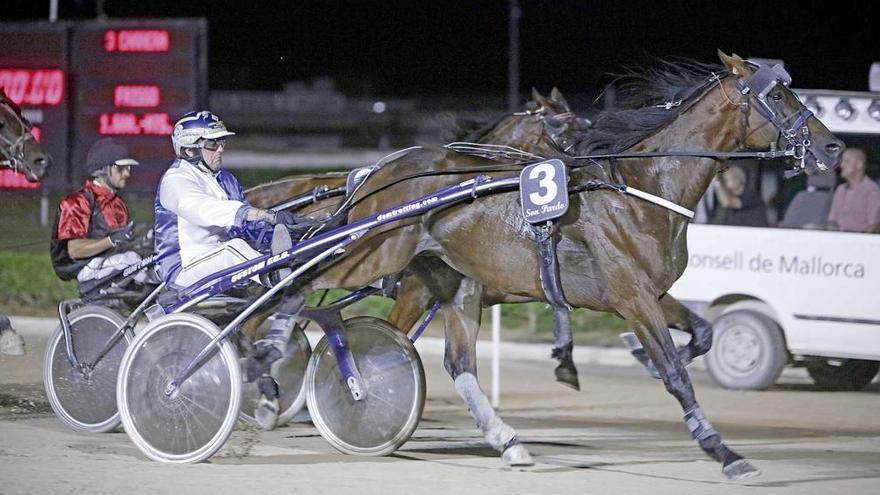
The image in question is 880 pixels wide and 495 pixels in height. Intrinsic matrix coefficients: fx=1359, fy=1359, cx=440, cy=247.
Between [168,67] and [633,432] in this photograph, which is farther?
[168,67]

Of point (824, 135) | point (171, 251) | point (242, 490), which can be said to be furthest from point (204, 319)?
point (824, 135)

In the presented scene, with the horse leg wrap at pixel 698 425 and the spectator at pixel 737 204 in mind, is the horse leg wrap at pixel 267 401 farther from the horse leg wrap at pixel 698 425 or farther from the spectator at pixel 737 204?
the spectator at pixel 737 204

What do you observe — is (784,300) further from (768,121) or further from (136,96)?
(136,96)

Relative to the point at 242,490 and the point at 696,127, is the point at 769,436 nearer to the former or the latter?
the point at 696,127

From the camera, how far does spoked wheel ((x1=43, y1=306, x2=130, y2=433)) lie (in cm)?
759

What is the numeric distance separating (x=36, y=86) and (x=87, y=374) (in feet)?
16.8

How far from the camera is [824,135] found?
22.3 ft

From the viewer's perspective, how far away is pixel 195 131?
6898 mm

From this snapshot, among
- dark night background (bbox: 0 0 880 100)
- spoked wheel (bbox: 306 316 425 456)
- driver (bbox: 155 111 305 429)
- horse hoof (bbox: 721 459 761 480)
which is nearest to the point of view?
horse hoof (bbox: 721 459 761 480)

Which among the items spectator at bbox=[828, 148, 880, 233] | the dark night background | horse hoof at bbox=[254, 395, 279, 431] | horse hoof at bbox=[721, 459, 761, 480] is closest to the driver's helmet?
horse hoof at bbox=[254, 395, 279, 431]

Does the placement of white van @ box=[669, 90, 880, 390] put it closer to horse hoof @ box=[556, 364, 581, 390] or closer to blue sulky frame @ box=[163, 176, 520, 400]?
horse hoof @ box=[556, 364, 581, 390]

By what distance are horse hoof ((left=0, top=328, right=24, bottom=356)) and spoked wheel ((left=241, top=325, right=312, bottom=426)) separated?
1.38 meters

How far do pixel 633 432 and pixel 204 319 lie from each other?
2991 mm

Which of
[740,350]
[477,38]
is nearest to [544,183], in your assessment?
[740,350]
